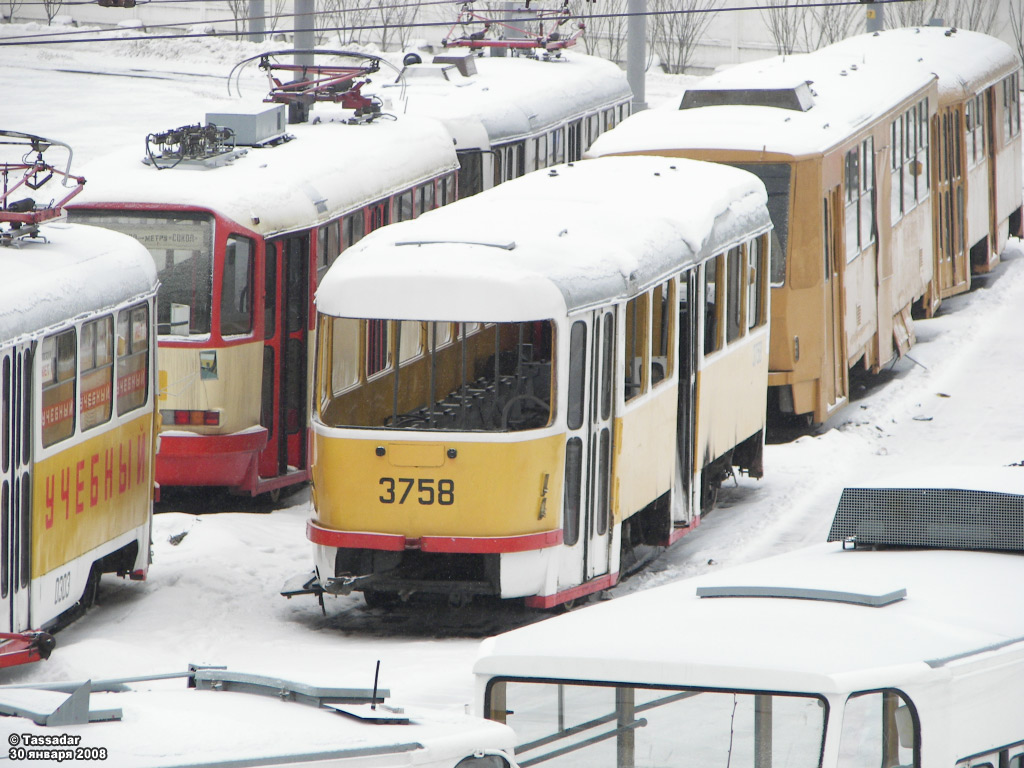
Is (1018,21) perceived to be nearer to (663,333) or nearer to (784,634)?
(663,333)

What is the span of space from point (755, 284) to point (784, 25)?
35.9 meters

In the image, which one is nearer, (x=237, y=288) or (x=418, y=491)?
(x=418, y=491)

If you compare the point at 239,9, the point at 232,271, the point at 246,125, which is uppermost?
the point at 239,9

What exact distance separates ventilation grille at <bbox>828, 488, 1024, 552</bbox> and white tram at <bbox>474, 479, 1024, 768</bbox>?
27.5 inches

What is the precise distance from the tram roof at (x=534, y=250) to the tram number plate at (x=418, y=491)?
90 centimetres

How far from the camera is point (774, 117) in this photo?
16.2 meters

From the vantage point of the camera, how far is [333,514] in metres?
10.3

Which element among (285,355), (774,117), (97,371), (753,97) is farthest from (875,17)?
(97,371)

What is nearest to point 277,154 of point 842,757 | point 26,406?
point 26,406

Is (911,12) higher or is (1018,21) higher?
(911,12)

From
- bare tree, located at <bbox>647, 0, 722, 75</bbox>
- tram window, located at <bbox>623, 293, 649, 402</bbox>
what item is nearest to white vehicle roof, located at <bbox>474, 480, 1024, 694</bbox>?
tram window, located at <bbox>623, 293, 649, 402</bbox>

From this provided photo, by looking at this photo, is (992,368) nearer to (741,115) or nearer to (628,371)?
(741,115)

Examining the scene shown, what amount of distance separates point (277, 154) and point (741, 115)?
4367mm

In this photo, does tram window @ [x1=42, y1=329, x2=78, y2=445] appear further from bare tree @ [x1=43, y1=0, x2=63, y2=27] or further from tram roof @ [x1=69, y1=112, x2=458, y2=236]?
bare tree @ [x1=43, y1=0, x2=63, y2=27]
